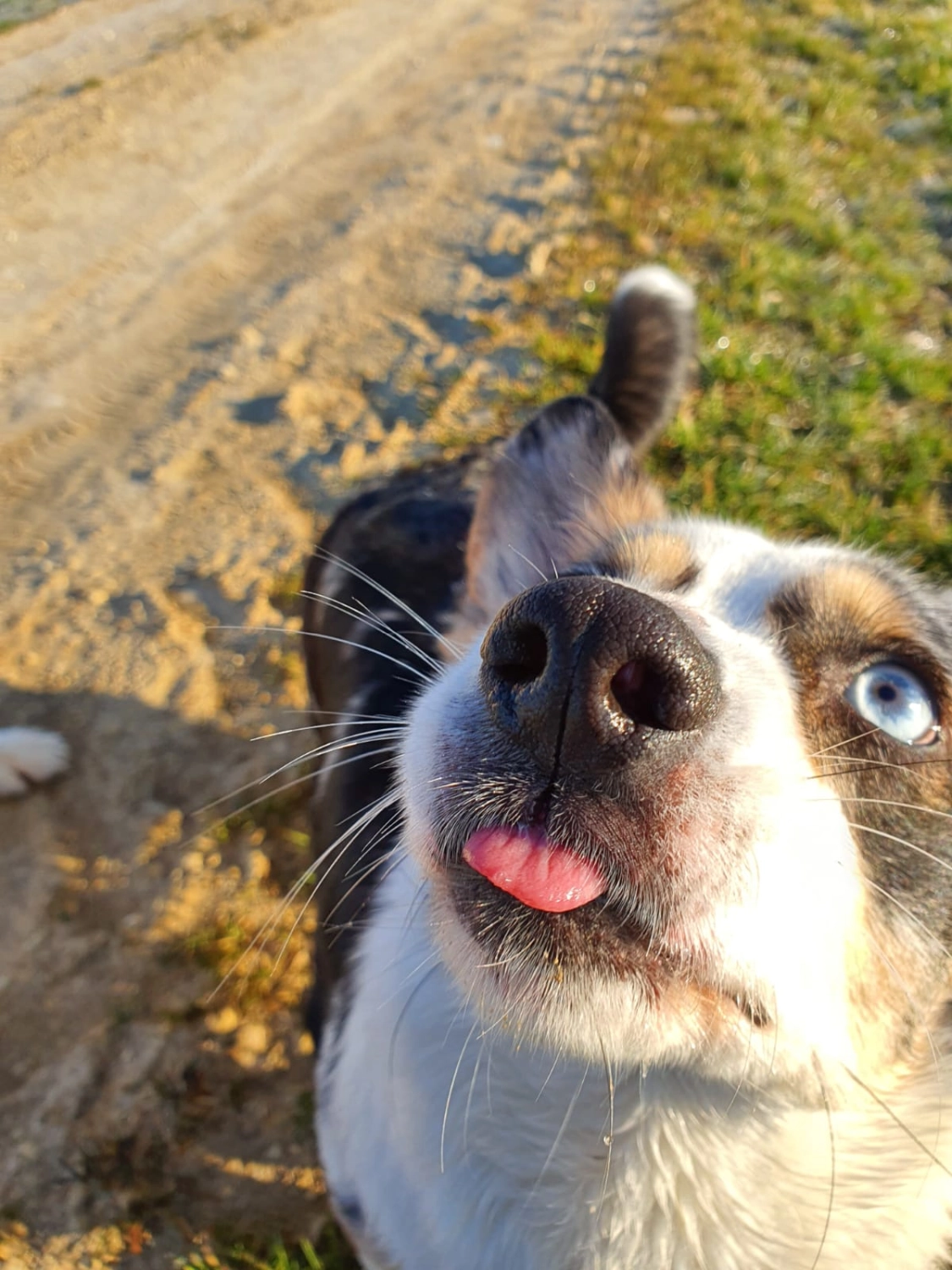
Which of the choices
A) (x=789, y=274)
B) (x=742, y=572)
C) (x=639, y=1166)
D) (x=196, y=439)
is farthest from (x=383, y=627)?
(x=789, y=274)

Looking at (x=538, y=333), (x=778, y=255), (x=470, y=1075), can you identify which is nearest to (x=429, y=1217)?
(x=470, y=1075)

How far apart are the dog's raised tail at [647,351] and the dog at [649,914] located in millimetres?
802

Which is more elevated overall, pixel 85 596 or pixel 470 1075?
pixel 470 1075

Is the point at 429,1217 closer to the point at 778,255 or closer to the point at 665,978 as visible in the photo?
the point at 665,978

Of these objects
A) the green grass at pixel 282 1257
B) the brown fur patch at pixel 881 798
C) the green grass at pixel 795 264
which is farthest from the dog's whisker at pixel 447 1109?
the green grass at pixel 795 264

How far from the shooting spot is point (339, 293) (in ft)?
17.4

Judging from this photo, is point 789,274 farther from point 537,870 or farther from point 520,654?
point 537,870

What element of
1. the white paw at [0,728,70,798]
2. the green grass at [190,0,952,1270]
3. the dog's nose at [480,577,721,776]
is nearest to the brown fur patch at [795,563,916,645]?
the dog's nose at [480,577,721,776]

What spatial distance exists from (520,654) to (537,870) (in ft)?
0.93

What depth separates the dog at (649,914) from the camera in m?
1.10

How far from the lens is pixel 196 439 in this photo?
450 cm

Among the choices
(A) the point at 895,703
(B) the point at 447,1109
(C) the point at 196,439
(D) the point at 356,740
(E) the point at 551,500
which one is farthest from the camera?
(C) the point at 196,439

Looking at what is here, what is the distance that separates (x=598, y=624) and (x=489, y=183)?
607cm

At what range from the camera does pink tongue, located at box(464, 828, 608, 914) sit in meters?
1.11
